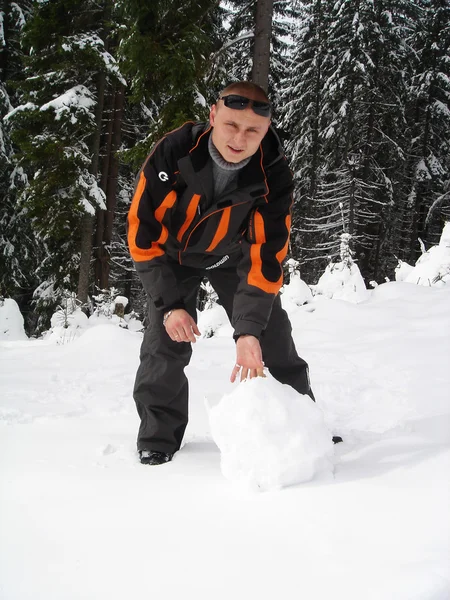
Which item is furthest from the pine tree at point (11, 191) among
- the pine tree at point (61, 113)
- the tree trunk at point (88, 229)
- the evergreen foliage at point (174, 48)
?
the evergreen foliage at point (174, 48)

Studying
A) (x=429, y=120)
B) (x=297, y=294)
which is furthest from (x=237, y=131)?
(x=429, y=120)

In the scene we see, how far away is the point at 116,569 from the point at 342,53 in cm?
1875

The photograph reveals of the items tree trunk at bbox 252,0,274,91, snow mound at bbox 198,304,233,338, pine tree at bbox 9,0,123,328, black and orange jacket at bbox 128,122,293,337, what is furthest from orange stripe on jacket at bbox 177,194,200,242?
pine tree at bbox 9,0,123,328

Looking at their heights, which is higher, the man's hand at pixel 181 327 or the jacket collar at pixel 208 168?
the jacket collar at pixel 208 168

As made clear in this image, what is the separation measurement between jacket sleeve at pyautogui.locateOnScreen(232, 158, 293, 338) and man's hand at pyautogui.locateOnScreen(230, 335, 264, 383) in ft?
0.48

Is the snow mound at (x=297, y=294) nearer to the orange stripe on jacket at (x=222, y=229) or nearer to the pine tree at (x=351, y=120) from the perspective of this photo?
the orange stripe on jacket at (x=222, y=229)

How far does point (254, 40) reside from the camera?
6.29 m

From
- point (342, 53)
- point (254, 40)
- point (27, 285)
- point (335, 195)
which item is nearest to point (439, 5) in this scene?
point (342, 53)

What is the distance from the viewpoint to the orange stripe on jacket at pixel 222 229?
88.7 inches

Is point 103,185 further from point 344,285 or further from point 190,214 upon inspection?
point 190,214

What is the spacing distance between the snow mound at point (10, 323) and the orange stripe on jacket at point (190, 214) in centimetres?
678

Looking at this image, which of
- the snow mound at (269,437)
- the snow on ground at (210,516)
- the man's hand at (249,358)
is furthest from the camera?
the man's hand at (249,358)

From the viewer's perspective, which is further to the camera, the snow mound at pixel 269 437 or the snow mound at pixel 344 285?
the snow mound at pixel 344 285

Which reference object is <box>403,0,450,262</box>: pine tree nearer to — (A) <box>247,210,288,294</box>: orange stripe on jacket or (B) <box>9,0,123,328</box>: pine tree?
(B) <box>9,0,123,328</box>: pine tree
